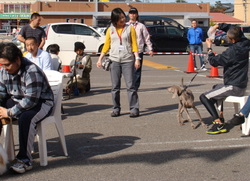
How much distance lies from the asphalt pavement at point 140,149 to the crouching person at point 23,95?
0.29 meters

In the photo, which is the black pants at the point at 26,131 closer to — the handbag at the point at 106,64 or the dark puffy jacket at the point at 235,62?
the dark puffy jacket at the point at 235,62

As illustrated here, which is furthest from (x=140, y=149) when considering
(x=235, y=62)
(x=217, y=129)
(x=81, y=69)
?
(x=81, y=69)

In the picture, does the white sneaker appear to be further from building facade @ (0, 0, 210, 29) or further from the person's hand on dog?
building facade @ (0, 0, 210, 29)

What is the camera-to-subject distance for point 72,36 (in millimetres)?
24047

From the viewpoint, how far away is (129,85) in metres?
8.71

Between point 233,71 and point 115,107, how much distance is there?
2520 mm

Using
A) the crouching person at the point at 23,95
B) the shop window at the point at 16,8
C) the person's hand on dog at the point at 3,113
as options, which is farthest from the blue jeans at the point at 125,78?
the shop window at the point at 16,8

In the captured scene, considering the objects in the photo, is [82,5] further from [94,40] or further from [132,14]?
[132,14]

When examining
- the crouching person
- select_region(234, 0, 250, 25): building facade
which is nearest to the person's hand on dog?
the crouching person

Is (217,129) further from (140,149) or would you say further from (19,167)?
(19,167)

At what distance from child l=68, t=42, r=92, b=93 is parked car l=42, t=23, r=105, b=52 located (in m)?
12.2

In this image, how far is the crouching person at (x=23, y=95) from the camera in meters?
5.34

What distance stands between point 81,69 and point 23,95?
6.10 meters

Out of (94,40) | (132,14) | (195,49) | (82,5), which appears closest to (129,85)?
(132,14)
